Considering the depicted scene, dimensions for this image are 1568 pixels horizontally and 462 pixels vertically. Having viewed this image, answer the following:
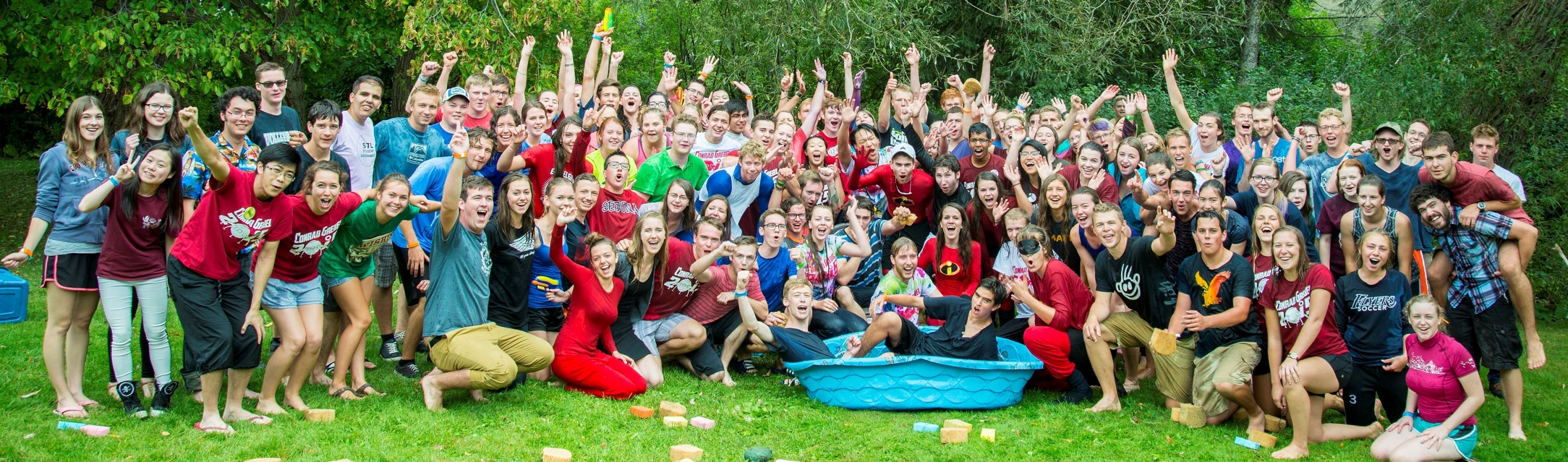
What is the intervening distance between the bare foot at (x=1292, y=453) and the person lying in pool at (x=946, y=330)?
173 centimetres

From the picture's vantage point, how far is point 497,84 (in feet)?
27.2

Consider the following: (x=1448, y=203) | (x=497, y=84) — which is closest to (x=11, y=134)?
(x=497, y=84)

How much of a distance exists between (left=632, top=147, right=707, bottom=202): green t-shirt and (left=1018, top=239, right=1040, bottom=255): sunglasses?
2337 millimetres

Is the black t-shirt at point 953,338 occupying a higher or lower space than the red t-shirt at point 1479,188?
lower

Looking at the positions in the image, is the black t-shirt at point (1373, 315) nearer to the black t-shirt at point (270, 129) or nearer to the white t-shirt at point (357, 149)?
the white t-shirt at point (357, 149)

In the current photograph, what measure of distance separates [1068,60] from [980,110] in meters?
3.44

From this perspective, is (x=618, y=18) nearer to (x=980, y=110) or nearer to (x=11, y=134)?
(x=980, y=110)

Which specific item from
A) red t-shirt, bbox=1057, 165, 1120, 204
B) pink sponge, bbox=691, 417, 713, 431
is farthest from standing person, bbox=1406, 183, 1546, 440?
pink sponge, bbox=691, 417, 713, 431

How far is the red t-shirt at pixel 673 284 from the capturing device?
7.16 m

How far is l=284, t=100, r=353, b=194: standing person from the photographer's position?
6.04 m

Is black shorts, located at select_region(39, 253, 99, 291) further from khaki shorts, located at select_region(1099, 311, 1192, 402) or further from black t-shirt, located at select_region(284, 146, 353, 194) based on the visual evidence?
khaki shorts, located at select_region(1099, 311, 1192, 402)

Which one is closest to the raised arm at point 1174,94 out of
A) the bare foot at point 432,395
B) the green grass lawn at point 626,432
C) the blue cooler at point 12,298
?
the green grass lawn at point 626,432

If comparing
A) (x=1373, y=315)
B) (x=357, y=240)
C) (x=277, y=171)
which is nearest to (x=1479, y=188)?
(x=1373, y=315)

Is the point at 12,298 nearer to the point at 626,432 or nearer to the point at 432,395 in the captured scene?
the point at 432,395
